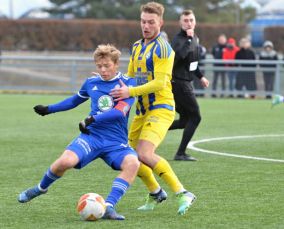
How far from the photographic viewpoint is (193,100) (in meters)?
12.2

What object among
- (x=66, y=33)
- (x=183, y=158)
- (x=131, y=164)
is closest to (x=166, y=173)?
(x=131, y=164)

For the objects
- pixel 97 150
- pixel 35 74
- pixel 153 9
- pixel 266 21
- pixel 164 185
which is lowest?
pixel 266 21

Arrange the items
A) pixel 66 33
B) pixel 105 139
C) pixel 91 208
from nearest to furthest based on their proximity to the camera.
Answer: pixel 91 208 → pixel 105 139 → pixel 66 33

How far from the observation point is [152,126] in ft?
27.7

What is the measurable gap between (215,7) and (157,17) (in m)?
59.8

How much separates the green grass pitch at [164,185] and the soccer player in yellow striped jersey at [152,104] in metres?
0.24

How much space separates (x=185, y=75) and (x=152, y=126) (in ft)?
12.8

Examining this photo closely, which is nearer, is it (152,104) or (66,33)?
(152,104)

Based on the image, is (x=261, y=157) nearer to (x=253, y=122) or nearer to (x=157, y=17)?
(x=157, y=17)

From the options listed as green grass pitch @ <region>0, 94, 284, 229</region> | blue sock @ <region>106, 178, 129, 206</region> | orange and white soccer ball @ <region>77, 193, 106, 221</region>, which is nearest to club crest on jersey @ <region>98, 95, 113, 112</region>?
blue sock @ <region>106, 178, 129, 206</region>

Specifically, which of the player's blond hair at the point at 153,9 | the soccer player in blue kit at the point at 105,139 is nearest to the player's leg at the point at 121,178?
the soccer player in blue kit at the point at 105,139

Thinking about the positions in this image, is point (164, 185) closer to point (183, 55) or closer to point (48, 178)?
point (48, 178)

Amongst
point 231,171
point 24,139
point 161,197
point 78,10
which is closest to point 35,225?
point 161,197

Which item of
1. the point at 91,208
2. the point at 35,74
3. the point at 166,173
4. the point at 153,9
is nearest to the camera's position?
the point at 91,208
